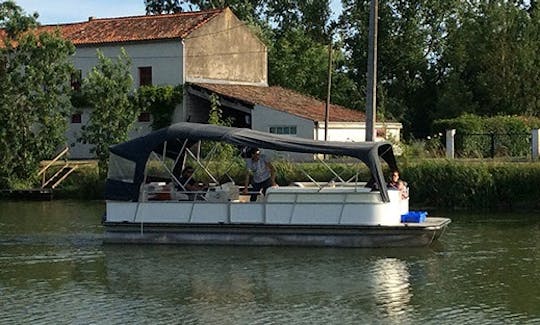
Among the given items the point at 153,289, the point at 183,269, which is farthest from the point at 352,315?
the point at 183,269

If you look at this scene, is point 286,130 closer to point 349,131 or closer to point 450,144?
point 349,131

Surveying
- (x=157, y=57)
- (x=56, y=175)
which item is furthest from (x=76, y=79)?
(x=56, y=175)

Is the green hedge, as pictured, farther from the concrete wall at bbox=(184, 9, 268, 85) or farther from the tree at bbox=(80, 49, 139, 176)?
the tree at bbox=(80, 49, 139, 176)

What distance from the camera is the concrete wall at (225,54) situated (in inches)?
2085

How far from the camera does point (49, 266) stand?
73.4ft

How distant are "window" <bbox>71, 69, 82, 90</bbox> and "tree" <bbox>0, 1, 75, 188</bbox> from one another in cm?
170

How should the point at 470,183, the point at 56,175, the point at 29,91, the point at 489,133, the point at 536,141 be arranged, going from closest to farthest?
the point at 470,183 < the point at 536,141 < the point at 489,133 < the point at 56,175 < the point at 29,91

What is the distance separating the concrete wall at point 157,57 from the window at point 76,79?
1464mm

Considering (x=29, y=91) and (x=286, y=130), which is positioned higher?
(x=29, y=91)

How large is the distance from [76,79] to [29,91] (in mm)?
4621

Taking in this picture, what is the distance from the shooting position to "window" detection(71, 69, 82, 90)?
157 ft

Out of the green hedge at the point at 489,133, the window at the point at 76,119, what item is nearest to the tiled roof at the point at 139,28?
the window at the point at 76,119

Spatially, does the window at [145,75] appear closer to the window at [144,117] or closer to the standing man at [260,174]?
the window at [144,117]

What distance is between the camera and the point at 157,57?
52906 mm
